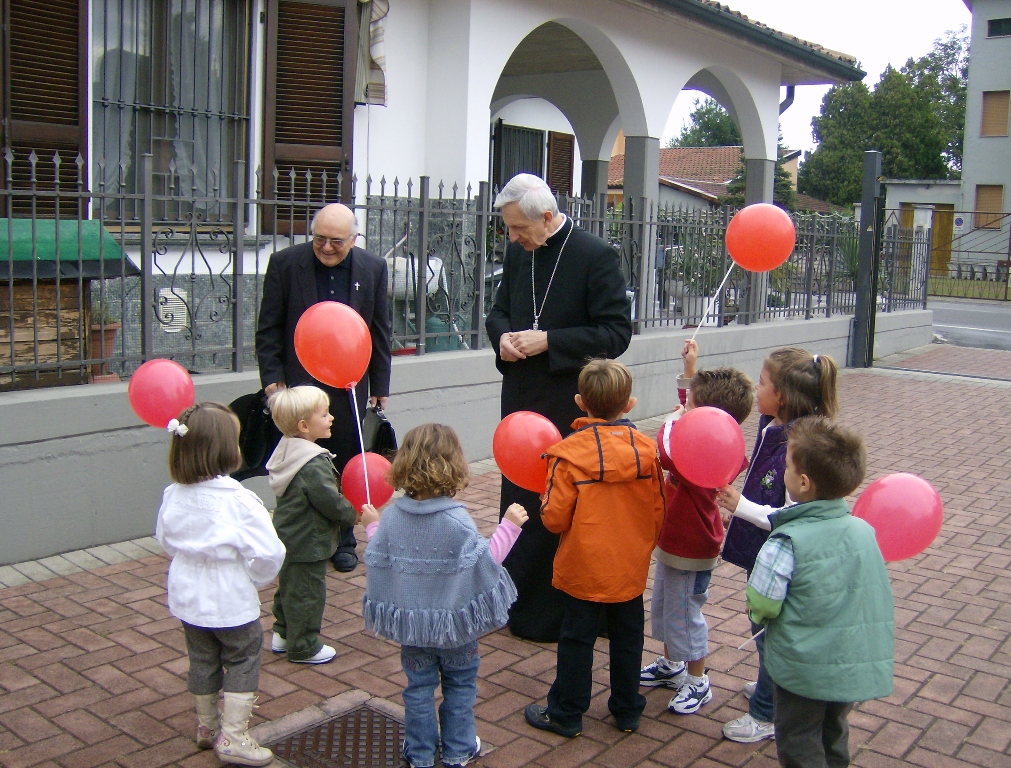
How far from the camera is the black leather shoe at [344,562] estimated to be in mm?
5055

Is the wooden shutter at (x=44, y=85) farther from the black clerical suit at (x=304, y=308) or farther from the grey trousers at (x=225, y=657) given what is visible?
the grey trousers at (x=225, y=657)

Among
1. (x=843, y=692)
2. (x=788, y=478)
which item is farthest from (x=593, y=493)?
(x=843, y=692)

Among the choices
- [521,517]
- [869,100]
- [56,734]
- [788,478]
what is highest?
[869,100]

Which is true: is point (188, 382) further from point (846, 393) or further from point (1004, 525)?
point (846, 393)

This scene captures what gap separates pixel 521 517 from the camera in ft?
10.2

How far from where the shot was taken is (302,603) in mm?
3883

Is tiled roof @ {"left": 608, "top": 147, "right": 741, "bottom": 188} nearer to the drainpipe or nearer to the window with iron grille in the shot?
the drainpipe

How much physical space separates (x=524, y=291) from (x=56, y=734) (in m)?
2.44

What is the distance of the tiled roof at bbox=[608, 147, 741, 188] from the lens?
5350 cm

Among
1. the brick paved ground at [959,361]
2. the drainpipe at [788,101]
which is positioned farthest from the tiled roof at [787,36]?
the brick paved ground at [959,361]

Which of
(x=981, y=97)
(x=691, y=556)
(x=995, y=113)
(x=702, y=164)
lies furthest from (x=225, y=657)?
(x=702, y=164)

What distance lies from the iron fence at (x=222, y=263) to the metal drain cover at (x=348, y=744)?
7.93 ft

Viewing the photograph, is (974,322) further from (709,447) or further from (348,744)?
(348,744)

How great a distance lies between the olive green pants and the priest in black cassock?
851 mm
